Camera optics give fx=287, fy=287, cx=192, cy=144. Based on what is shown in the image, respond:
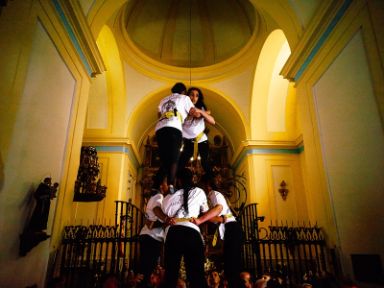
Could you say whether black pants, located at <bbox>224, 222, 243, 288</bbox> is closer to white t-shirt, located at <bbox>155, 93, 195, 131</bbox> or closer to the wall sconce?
white t-shirt, located at <bbox>155, 93, 195, 131</bbox>

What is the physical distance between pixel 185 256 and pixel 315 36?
471 cm

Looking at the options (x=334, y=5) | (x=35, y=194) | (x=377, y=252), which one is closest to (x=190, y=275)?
(x=35, y=194)

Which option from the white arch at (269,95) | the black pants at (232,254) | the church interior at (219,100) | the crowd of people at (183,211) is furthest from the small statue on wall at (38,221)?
the white arch at (269,95)

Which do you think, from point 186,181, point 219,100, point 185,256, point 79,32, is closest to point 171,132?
point 186,181

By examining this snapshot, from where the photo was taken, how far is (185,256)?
2.74 metres

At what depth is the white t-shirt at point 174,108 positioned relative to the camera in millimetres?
3000

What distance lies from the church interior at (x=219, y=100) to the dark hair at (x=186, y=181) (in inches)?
64.1

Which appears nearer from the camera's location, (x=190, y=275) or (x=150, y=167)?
(x=190, y=275)

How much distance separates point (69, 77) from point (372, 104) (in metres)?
4.89

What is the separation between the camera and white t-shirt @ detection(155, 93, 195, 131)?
3.00 metres

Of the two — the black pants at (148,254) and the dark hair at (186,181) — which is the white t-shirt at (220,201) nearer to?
the dark hair at (186,181)

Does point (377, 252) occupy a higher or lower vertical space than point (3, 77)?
lower

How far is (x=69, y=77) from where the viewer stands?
5180 mm

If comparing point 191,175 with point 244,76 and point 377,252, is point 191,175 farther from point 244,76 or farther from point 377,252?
point 244,76
